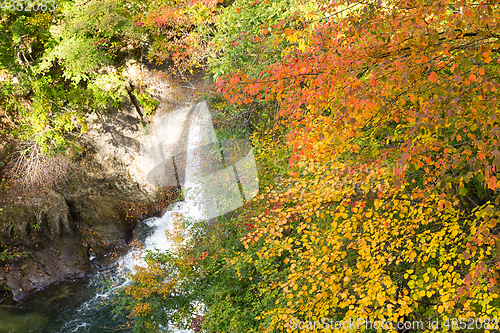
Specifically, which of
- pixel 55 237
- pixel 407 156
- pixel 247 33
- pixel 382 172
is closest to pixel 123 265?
pixel 55 237

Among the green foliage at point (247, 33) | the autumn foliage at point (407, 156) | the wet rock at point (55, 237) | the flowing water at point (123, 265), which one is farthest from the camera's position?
the wet rock at point (55, 237)

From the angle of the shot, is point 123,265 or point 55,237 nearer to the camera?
point 123,265

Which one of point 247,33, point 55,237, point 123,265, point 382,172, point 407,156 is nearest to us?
point 407,156

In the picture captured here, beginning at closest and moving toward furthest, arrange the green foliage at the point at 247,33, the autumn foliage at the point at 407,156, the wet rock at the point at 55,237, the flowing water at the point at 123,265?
the autumn foliage at the point at 407,156 < the green foliage at the point at 247,33 < the flowing water at the point at 123,265 < the wet rock at the point at 55,237

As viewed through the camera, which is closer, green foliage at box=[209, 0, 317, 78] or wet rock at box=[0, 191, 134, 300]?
green foliage at box=[209, 0, 317, 78]

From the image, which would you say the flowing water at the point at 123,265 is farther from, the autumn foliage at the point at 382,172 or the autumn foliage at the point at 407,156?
the autumn foliage at the point at 407,156

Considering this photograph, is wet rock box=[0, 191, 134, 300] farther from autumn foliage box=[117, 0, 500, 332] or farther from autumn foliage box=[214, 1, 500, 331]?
autumn foliage box=[214, 1, 500, 331]

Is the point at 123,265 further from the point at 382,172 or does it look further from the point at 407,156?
the point at 407,156

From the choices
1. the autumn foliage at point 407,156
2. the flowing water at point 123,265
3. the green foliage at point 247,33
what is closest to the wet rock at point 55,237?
the flowing water at point 123,265

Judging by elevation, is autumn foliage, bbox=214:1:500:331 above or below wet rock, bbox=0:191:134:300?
above

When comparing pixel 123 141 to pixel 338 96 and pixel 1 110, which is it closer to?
pixel 1 110

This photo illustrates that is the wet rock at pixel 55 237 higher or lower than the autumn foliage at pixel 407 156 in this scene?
lower

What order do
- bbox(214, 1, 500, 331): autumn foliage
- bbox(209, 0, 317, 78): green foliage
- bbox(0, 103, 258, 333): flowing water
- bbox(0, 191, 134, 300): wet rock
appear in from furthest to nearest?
bbox(0, 191, 134, 300): wet rock, bbox(0, 103, 258, 333): flowing water, bbox(209, 0, 317, 78): green foliage, bbox(214, 1, 500, 331): autumn foliage

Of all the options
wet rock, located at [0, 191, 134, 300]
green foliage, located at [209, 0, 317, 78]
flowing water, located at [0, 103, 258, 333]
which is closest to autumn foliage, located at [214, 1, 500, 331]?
green foliage, located at [209, 0, 317, 78]
